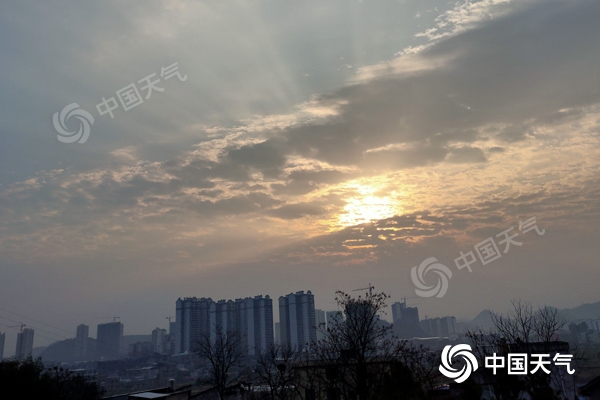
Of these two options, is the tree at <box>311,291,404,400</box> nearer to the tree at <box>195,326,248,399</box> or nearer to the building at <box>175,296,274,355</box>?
the tree at <box>195,326,248,399</box>

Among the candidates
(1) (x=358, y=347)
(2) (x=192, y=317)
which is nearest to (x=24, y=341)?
(2) (x=192, y=317)

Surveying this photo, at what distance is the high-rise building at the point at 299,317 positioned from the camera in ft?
461

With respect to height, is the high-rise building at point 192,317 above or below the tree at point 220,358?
above

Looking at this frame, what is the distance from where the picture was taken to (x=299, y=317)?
470ft

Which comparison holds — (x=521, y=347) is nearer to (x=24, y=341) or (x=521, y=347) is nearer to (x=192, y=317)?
(x=192, y=317)

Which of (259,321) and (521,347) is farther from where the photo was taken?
(259,321)

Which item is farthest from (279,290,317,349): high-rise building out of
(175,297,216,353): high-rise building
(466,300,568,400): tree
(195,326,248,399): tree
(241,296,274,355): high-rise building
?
(466,300,568,400): tree

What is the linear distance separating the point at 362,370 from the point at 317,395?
10328mm

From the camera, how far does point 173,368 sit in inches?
4284

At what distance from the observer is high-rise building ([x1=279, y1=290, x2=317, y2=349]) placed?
141m

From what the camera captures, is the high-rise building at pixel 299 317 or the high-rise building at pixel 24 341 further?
the high-rise building at pixel 24 341

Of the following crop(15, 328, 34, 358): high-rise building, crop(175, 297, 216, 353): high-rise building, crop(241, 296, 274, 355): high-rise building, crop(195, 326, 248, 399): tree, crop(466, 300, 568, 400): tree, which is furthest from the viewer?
crop(15, 328, 34, 358): high-rise building

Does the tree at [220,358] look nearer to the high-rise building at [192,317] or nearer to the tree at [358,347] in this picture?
the tree at [358,347]

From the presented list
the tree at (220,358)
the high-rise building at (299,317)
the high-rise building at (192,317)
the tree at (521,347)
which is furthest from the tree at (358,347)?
the high-rise building at (192,317)
